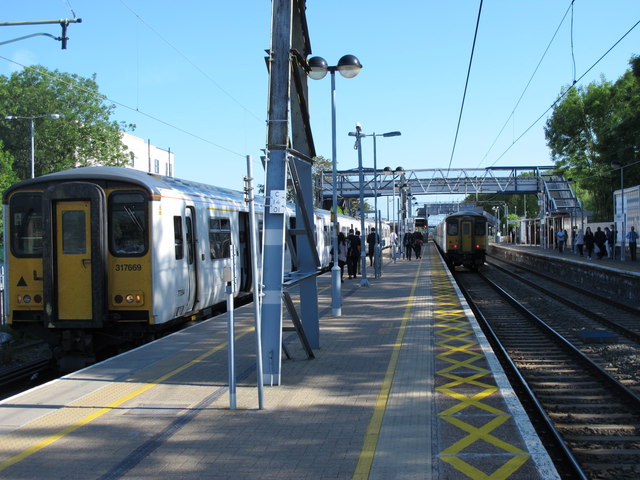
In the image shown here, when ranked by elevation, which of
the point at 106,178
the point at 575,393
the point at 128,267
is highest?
the point at 106,178

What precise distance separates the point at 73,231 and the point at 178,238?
1.85 metres

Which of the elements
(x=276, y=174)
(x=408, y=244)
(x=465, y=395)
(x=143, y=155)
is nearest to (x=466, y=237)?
(x=408, y=244)

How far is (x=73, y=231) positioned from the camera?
979cm

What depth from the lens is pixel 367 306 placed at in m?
15.4

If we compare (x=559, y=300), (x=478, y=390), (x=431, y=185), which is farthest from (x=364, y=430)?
(x=431, y=185)

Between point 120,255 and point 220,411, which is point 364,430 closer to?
point 220,411

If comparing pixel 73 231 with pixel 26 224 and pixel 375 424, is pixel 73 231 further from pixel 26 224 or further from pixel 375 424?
pixel 375 424

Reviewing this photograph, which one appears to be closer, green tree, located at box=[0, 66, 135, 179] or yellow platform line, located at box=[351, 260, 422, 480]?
yellow platform line, located at box=[351, 260, 422, 480]

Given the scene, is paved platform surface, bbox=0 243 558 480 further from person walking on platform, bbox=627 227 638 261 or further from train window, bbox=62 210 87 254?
person walking on platform, bbox=627 227 638 261

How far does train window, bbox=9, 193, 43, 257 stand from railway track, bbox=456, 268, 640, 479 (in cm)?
754

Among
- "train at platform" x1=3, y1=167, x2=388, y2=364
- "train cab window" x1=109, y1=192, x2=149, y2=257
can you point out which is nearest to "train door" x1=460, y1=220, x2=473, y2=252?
"train at platform" x1=3, y1=167, x2=388, y2=364

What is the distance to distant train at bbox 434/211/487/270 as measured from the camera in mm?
32188

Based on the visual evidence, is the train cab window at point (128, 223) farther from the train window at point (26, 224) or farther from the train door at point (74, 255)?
the train window at point (26, 224)

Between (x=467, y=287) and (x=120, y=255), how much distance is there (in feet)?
56.8
